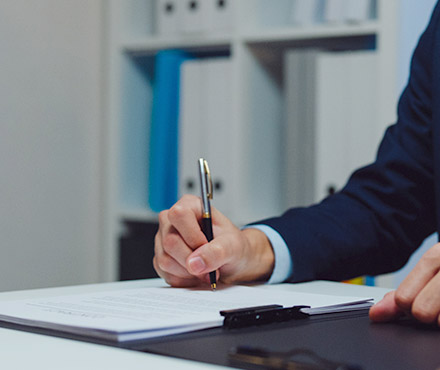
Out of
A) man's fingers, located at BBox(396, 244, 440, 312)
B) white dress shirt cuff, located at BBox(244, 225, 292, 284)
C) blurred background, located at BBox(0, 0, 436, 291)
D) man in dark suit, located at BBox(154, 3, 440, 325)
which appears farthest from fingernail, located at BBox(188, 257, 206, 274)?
blurred background, located at BBox(0, 0, 436, 291)

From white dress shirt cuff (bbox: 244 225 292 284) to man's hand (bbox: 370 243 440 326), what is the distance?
32 cm

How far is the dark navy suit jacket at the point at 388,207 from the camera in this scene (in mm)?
1043

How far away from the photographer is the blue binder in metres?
2.10

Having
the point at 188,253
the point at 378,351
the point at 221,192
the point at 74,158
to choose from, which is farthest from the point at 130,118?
the point at 378,351

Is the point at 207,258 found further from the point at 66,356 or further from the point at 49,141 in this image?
the point at 49,141

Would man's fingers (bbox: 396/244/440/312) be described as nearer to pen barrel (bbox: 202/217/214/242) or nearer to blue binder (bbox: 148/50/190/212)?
pen barrel (bbox: 202/217/214/242)

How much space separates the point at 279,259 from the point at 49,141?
4.28 ft

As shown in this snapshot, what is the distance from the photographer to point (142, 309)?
2.18 feet

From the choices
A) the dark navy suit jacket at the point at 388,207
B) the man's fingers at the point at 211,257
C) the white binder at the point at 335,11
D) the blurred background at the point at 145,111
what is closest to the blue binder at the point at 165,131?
the blurred background at the point at 145,111

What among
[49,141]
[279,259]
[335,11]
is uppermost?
[335,11]

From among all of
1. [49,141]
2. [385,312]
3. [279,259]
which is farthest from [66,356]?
[49,141]

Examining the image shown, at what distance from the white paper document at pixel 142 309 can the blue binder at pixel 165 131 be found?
1285 mm

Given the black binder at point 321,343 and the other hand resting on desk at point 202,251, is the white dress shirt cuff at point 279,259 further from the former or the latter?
the black binder at point 321,343

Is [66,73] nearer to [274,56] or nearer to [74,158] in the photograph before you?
[74,158]
